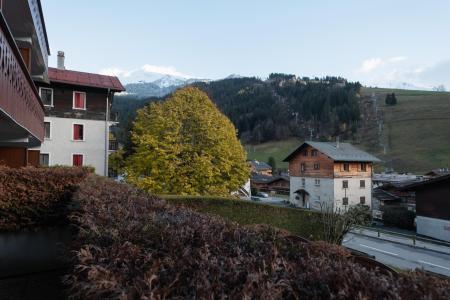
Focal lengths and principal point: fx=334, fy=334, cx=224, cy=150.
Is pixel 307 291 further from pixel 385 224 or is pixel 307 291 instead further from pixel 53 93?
pixel 385 224

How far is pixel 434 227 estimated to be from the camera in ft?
107

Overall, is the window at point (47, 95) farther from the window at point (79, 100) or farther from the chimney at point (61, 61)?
the chimney at point (61, 61)

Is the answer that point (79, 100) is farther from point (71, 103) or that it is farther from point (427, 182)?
point (427, 182)

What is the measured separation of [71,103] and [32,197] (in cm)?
2184

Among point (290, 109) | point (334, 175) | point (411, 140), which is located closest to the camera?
point (334, 175)

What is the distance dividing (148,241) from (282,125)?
127 m

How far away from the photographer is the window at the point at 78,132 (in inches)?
1117

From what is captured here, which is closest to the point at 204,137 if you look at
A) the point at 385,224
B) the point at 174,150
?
the point at 174,150

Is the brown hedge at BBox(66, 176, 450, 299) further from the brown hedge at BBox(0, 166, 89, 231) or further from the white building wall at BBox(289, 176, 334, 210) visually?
the white building wall at BBox(289, 176, 334, 210)

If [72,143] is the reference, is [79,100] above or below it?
above

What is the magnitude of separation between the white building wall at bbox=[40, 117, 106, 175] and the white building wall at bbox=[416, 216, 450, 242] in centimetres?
3145

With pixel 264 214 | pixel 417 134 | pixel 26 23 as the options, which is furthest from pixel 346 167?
pixel 417 134

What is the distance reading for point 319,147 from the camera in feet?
161

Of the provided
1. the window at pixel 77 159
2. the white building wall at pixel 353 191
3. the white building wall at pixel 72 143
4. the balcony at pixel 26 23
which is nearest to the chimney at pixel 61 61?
the white building wall at pixel 72 143
